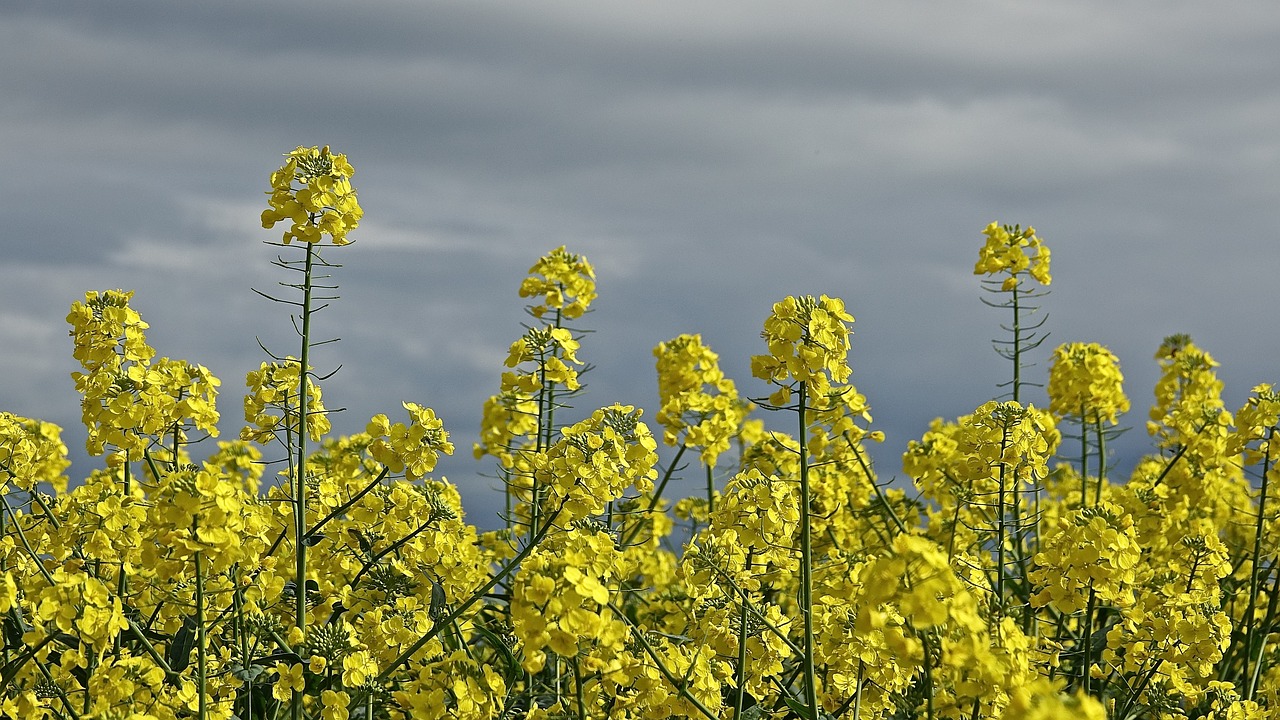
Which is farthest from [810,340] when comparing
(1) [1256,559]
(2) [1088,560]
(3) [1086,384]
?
(3) [1086,384]

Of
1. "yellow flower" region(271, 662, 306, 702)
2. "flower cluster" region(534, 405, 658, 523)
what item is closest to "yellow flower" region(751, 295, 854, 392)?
"flower cluster" region(534, 405, 658, 523)

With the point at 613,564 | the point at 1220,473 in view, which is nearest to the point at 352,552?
the point at 613,564

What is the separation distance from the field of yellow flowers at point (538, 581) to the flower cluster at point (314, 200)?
0.01 meters

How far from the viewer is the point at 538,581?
3018 millimetres

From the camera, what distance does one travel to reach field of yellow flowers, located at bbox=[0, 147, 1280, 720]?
350 cm

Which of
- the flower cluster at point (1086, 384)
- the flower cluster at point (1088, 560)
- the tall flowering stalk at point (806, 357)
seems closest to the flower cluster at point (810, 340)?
the tall flowering stalk at point (806, 357)

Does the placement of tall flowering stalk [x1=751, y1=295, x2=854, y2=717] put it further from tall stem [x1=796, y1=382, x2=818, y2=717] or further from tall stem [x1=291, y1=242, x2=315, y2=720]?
tall stem [x1=291, y1=242, x2=315, y2=720]

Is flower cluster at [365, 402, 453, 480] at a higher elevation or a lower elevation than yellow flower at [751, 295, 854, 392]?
lower

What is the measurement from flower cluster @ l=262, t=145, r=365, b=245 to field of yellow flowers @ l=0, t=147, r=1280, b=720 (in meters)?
0.01

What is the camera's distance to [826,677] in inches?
185

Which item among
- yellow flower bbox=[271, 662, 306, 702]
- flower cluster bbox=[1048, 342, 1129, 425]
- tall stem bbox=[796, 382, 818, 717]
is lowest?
yellow flower bbox=[271, 662, 306, 702]

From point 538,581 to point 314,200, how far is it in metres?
1.99

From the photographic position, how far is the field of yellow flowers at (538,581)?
3.50 metres

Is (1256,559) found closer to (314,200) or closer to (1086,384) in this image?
(1086,384)
